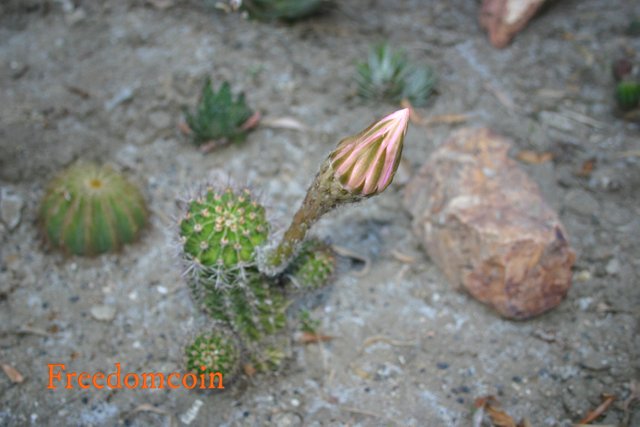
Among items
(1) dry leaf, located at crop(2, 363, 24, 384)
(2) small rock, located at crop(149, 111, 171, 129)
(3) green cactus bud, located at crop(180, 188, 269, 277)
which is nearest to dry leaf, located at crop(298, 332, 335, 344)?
(3) green cactus bud, located at crop(180, 188, 269, 277)

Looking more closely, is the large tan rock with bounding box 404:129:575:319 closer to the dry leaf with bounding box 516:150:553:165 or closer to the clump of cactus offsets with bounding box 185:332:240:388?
the dry leaf with bounding box 516:150:553:165

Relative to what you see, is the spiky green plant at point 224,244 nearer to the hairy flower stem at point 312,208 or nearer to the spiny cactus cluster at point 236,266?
the spiny cactus cluster at point 236,266

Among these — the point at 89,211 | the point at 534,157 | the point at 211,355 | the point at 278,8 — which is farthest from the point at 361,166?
the point at 278,8

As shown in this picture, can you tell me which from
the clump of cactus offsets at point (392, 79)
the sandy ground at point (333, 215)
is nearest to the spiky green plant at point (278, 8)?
the sandy ground at point (333, 215)

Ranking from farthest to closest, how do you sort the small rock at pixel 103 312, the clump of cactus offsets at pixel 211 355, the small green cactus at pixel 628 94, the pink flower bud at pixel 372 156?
1. the small green cactus at pixel 628 94
2. the small rock at pixel 103 312
3. the clump of cactus offsets at pixel 211 355
4. the pink flower bud at pixel 372 156

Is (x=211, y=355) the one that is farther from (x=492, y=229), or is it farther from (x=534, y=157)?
(x=534, y=157)

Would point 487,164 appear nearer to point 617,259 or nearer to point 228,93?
point 617,259

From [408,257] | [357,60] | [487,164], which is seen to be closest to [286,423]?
[408,257]
